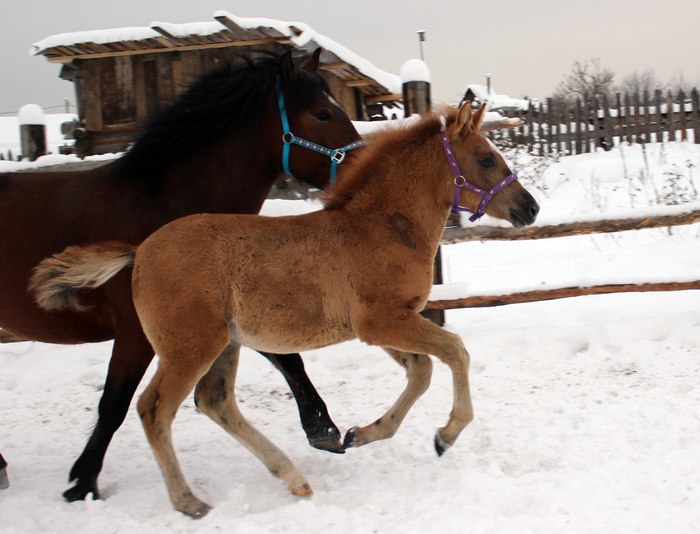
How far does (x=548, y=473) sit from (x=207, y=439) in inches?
78.9

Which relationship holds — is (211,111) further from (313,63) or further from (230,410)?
(230,410)

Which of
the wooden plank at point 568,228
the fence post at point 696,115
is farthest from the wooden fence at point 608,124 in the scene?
the wooden plank at point 568,228

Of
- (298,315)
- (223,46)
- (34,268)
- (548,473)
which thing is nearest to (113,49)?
(223,46)

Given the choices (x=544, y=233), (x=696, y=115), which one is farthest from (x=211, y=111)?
(x=696, y=115)

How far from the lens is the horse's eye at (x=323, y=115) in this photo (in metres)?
3.88

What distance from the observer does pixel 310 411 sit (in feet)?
12.8

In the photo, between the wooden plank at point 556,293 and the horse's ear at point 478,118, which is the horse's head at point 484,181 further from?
the wooden plank at point 556,293

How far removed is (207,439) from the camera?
4242 millimetres

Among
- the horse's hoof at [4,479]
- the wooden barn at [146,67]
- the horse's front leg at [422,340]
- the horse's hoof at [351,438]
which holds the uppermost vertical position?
the wooden barn at [146,67]

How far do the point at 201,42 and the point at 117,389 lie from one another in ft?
20.7

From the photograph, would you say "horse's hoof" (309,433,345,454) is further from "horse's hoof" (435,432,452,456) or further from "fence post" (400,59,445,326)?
"fence post" (400,59,445,326)

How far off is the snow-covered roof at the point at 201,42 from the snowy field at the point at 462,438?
3.01 metres

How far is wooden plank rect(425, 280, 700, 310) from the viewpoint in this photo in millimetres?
5520

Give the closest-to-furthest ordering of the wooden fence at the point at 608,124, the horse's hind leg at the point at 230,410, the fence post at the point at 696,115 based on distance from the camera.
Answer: the horse's hind leg at the point at 230,410 → the fence post at the point at 696,115 → the wooden fence at the point at 608,124
